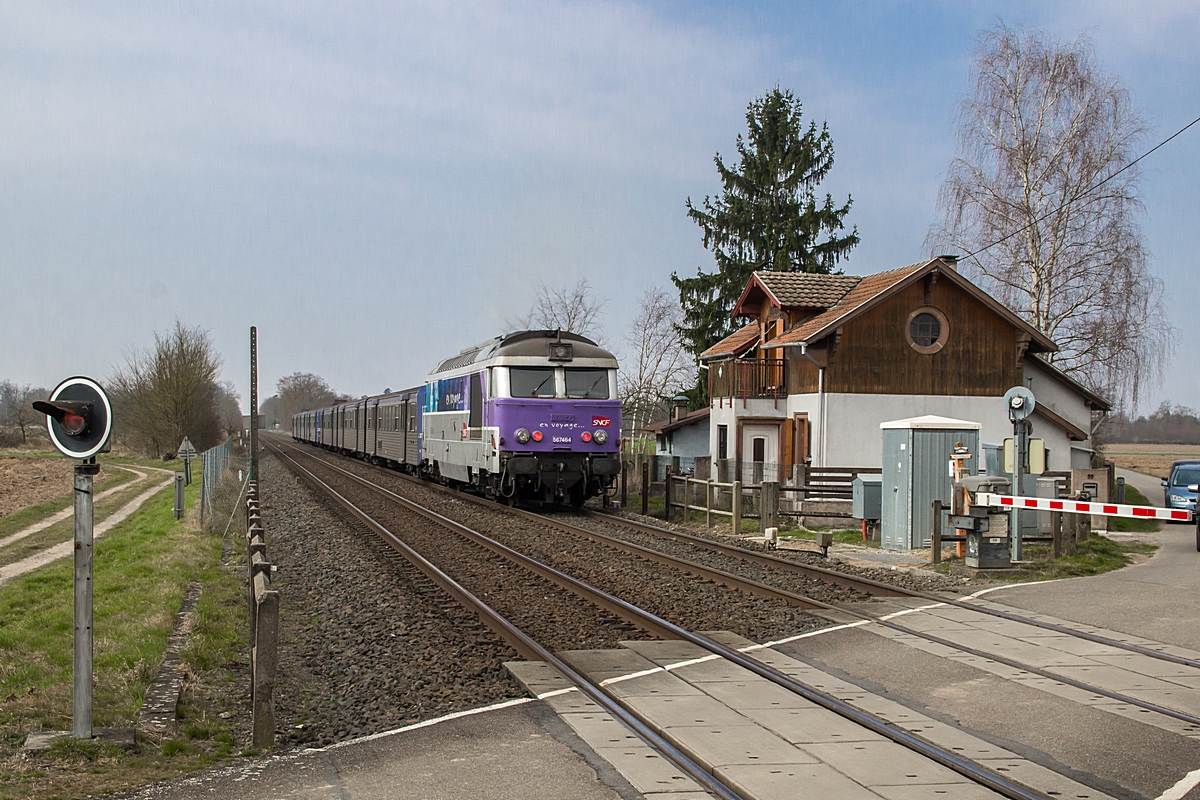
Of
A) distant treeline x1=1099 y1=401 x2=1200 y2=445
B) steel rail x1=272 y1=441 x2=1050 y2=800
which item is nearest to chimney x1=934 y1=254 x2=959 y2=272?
steel rail x1=272 y1=441 x2=1050 y2=800

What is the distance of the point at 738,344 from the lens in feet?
116

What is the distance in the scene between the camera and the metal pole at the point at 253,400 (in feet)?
93.1

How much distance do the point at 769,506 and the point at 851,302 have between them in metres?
11.0

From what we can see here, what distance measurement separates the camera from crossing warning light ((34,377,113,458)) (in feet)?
21.1

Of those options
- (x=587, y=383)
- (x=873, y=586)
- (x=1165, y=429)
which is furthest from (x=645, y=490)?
(x=1165, y=429)

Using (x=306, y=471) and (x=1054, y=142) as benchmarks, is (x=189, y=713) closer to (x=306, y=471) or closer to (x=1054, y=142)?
(x=1054, y=142)

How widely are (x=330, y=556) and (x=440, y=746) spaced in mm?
10245

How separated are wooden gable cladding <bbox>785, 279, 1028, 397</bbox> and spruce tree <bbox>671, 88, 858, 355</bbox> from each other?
14983mm

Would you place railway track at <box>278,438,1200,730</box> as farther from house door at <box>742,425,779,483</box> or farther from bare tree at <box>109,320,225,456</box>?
bare tree at <box>109,320,225,456</box>

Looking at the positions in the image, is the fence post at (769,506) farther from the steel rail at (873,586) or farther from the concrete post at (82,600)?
the concrete post at (82,600)

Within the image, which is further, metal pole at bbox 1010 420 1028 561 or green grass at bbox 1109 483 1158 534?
green grass at bbox 1109 483 1158 534

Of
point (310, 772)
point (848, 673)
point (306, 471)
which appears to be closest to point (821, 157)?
point (306, 471)

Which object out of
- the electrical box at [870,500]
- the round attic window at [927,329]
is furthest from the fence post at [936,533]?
the round attic window at [927,329]

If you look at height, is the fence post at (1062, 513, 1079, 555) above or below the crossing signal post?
below
